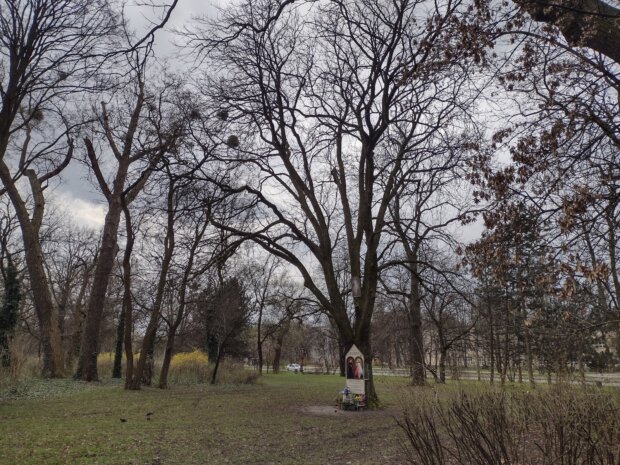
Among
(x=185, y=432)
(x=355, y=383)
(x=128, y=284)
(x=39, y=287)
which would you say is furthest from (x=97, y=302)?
(x=185, y=432)

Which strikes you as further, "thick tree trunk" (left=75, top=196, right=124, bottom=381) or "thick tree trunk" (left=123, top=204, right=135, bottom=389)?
"thick tree trunk" (left=75, top=196, right=124, bottom=381)

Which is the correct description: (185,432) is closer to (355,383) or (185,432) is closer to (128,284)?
(355,383)

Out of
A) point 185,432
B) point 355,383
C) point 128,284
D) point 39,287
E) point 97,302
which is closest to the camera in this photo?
point 185,432

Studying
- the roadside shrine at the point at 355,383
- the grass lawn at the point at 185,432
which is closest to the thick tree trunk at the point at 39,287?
the grass lawn at the point at 185,432

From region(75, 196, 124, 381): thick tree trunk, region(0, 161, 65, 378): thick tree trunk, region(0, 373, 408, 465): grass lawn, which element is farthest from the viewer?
region(75, 196, 124, 381): thick tree trunk

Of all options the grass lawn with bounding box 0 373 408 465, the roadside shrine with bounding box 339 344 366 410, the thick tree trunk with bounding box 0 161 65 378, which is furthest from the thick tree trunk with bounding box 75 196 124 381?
the roadside shrine with bounding box 339 344 366 410

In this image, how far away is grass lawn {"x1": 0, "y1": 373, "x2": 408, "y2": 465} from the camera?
6.70 metres

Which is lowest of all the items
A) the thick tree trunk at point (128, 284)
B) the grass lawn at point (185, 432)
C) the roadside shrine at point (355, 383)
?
the grass lawn at point (185, 432)

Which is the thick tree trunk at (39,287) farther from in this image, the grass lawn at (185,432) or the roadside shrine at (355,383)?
the roadside shrine at (355,383)

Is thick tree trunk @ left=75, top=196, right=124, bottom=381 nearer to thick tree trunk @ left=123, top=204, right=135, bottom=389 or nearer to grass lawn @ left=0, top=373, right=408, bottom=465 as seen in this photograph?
thick tree trunk @ left=123, top=204, right=135, bottom=389

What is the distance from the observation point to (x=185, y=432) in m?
8.86

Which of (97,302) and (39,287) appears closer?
(39,287)

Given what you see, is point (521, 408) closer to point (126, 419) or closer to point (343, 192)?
point (126, 419)

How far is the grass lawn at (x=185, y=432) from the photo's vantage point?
670 cm
